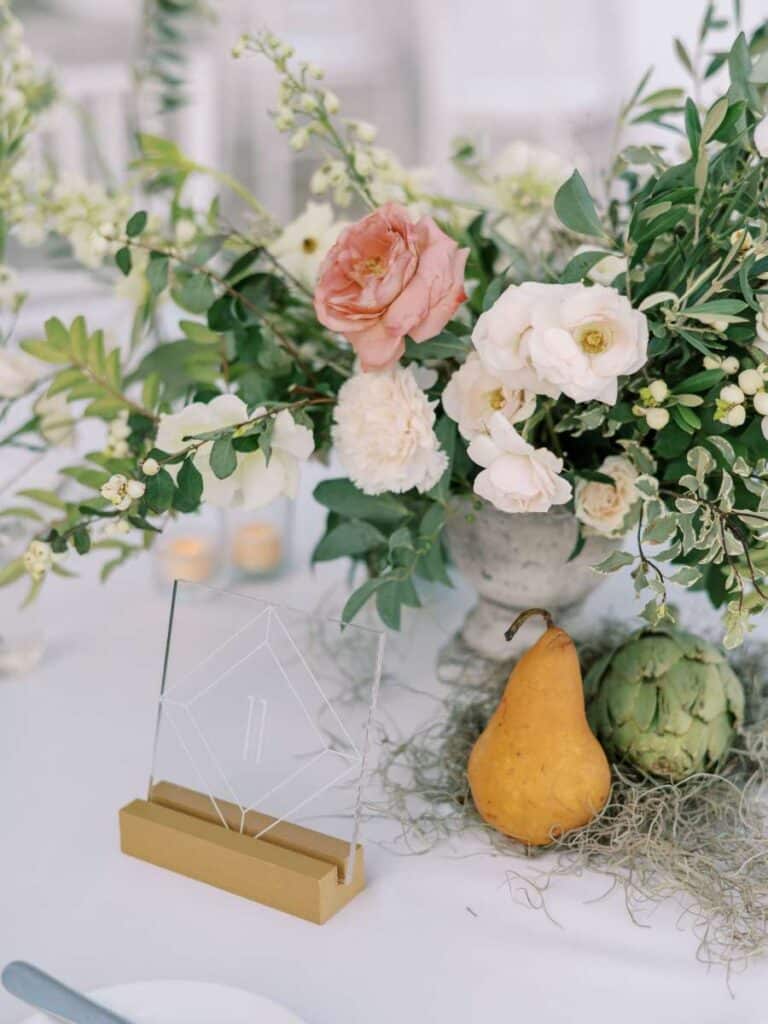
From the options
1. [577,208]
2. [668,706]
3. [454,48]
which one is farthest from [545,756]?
[454,48]

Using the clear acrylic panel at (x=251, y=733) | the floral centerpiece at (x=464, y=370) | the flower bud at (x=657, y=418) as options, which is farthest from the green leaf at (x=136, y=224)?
the flower bud at (x=657, y=418)

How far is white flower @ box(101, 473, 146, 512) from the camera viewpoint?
2.05 feet

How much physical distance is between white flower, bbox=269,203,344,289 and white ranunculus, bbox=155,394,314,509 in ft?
0.58

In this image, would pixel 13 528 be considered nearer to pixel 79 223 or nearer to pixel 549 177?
pixel 79 223

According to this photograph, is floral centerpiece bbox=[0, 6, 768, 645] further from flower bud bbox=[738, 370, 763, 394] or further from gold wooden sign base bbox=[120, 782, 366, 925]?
gold wooden sign base bbox=[120, 782, 366, 925]

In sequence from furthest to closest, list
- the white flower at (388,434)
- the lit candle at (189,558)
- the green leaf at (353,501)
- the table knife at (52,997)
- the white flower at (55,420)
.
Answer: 1. the lit candle at (189,558)
2. the white flower at (55,420)
3. the green leaf at (353,501)
4. the white flower at (388,434)
5. the table knife at (52,997)

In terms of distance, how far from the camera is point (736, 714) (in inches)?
29.1

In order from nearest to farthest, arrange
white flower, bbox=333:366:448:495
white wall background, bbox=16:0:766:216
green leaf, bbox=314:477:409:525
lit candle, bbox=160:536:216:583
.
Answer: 1. white flower, bbox=333:366:448:495
2. green leaf, bbox=314:477:409:525
3. lit candle, bbox=160:536:216:583
4. white wall background, bbox=16:0:766:216

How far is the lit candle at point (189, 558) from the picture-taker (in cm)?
103

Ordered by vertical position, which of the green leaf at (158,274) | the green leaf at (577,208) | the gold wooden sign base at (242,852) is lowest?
the gold wooden sign base at (242,852)

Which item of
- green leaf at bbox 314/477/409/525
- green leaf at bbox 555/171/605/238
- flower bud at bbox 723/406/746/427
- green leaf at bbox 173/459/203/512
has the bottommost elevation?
green leaf at bbox 314/477/409/525

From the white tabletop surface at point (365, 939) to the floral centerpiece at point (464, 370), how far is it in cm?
17

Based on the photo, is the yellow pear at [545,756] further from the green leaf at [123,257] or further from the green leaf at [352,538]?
the green leaf at [123,257]

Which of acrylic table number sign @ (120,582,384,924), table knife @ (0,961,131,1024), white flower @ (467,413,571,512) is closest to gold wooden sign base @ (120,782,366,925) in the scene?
acrylic table number sign @ (120,582,384,924)
